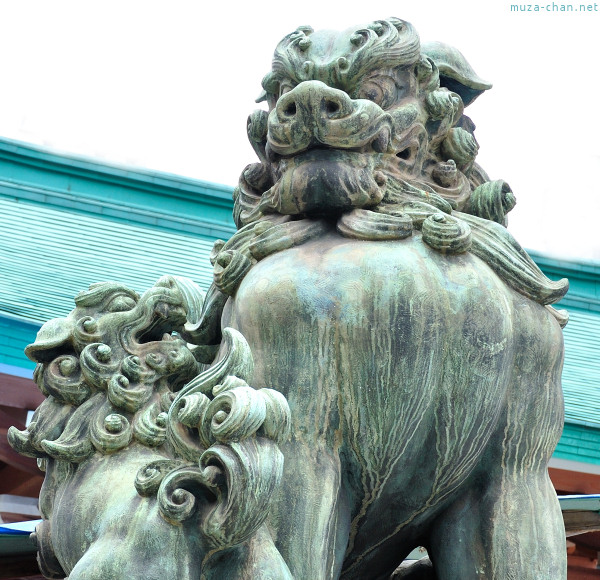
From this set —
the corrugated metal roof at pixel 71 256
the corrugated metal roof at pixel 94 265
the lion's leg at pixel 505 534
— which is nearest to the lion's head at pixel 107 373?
the lion's leg at pixel 505 534

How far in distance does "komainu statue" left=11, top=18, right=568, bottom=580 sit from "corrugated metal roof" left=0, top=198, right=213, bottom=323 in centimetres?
320

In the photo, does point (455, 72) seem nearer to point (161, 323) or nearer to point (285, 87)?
point (285, 87)

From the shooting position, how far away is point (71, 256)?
671 centimetres

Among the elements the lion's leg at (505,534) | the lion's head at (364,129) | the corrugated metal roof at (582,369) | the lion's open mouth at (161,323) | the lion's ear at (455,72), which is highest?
the lion's ear at (455,72)

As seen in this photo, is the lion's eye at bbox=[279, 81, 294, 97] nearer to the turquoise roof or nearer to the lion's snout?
the lion's snout

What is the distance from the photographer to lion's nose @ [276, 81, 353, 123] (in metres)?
2.17

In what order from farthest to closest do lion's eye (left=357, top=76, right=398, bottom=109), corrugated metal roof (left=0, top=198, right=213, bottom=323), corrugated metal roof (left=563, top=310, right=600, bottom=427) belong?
corrugated metal roof (left=0, top=198, right=213, bottom=323) < corrugated metal roof (left=563, top=310, right=600, bottom=427) < lion's eye (left=357, top=76, right=398, bottom=109)

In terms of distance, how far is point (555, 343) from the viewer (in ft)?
7.38

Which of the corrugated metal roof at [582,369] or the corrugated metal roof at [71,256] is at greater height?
the corrugated metal roof at [71,256]

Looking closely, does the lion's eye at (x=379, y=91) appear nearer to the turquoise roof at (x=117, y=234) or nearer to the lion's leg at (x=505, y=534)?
the lion's leg at (x=505, y=534)

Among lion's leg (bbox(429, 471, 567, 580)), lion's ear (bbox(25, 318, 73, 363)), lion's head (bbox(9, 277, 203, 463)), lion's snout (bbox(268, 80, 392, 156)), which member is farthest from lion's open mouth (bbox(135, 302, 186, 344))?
lion's leg (bbox(429, 471, 567, 580))

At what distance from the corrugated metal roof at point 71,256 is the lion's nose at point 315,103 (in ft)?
11.4

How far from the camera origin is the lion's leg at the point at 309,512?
203 centimetres

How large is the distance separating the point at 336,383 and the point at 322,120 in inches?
20.2
